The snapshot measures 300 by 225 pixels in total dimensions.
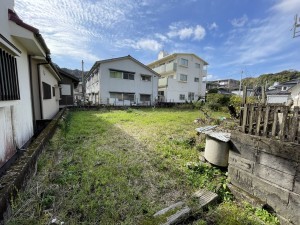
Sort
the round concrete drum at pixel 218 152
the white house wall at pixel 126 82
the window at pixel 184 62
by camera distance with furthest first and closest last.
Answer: the window at pixel 184 62 → the white house wall at pixel 126 82 → the round concrete drum at pixel 218 152

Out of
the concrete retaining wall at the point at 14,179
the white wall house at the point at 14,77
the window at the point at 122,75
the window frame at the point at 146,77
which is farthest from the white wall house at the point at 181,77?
the concrete retaining wall at the point at 14,179

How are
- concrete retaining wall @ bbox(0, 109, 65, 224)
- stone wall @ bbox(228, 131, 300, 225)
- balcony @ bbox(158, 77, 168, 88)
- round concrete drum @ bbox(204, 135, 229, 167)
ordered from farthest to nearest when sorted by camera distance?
balcony @ bbox(158, 77, 168, 88), round concrete drum @ bbox(204, 135, 229, 167), stone wall @ bbox(228, 131, 300, 225), concrete retaining wall @ bbox(0, 109, 65, 224)

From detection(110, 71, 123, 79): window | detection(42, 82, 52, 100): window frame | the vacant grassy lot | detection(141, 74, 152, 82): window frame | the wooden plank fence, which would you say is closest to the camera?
the vacant grassy lot

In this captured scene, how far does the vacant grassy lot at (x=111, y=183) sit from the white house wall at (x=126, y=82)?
13.8 metres

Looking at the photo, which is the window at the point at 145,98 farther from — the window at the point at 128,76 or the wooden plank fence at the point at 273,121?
the wooden plank fence at the point at 273,121

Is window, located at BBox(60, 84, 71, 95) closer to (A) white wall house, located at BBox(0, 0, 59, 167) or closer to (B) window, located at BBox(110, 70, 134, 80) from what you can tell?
(B) window, located at BBox(110, 70, 134, 80)

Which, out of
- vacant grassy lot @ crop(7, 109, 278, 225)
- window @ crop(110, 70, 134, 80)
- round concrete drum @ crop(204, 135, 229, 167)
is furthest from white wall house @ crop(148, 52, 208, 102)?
round concrete drum @ crop(204, 135, 229, 167)

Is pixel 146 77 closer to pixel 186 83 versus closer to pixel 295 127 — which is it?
pixel 186 83

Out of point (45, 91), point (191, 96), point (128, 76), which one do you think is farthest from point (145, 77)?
point (45, 91)

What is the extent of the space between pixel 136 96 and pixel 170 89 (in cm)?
624

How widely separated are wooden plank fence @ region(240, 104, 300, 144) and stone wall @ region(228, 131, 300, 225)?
0.46 ft

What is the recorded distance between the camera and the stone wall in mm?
2289

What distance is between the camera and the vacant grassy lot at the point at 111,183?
216 cm

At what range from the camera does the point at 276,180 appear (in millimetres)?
2484
